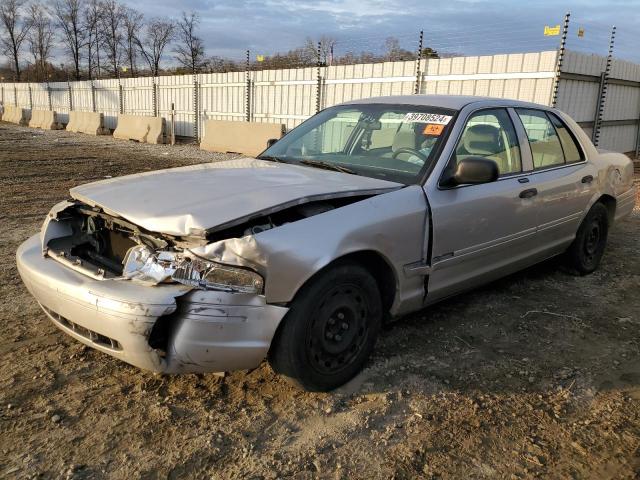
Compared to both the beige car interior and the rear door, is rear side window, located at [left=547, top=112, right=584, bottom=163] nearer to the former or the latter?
the rear door

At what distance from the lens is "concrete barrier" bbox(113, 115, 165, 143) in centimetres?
2038

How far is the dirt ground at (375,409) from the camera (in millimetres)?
2475

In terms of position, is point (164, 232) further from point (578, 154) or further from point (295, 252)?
point (578, 154)

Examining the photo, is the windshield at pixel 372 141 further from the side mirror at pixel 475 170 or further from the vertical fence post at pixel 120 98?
the vertical fence post at pixel 120 98

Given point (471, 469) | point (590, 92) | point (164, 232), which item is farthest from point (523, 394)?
point (590, 92)

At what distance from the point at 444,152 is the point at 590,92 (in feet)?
38.6

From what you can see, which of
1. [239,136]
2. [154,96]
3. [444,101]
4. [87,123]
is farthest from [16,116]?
[444,101]

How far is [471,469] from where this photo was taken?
2467 mm

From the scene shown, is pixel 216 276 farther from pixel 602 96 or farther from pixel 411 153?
pixel 602 96

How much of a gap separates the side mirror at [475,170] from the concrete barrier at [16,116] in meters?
32.5

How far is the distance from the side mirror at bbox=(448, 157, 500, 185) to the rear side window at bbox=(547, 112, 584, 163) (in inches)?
69.7

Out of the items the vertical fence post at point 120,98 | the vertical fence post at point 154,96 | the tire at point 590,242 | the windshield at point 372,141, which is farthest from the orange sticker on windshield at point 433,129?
the vertical fence post at point 120,98

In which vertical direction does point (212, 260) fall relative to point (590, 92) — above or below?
below

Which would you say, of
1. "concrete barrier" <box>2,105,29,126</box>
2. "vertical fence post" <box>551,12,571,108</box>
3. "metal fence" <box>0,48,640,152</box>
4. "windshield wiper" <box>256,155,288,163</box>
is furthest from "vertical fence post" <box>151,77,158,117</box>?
"windshield wiper" <box>256,155,288,163</box>
